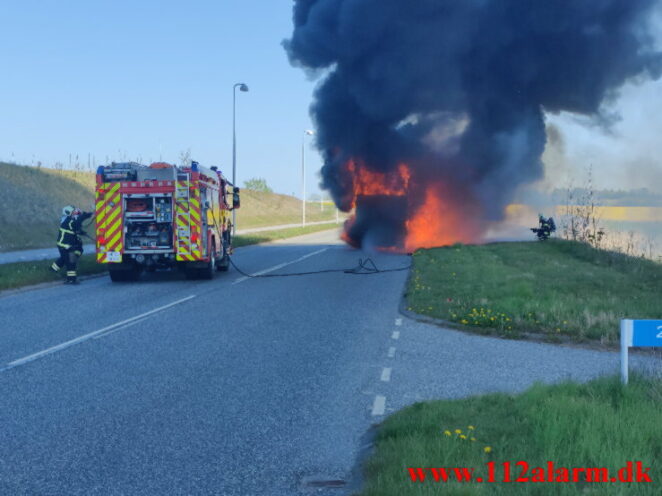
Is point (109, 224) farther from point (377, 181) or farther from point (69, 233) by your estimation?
point (377, 181)

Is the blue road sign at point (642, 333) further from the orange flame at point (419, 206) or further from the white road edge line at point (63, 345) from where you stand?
the orange flame at point (419, 206)

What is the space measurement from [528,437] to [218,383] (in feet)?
11.2

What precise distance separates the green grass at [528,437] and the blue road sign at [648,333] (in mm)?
423

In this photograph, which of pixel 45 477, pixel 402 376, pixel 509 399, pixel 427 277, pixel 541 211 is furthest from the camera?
pixel 541 211

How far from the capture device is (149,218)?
→ 17219mm

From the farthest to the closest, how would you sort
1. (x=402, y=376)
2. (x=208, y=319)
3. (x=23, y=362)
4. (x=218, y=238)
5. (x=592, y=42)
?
(x=592, y=42) → (x=218, y=238) → (x=208, y=319) → (x=23, y=362) → (x=402, y=376)

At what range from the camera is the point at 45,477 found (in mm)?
4484

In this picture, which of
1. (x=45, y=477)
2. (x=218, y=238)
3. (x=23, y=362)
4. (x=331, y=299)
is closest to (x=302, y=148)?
(x=218, y=238)

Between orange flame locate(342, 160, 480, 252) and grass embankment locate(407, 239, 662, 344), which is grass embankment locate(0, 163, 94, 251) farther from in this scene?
grass embankment locate(407, 239, 662, 344)

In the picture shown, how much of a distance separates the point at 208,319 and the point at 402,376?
488 centimetres

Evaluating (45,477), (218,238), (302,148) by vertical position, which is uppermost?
(302,148)

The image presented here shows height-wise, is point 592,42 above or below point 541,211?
above

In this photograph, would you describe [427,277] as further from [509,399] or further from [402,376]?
[509,399]

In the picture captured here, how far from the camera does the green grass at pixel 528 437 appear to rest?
154 inches
